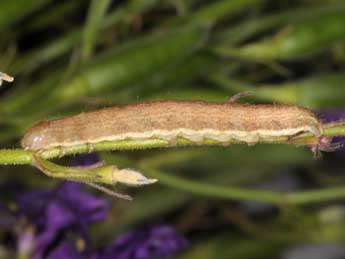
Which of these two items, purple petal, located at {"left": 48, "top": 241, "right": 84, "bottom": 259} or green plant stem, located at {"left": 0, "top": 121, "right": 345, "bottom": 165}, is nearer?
green plant stem, located at {"left": 0, "top": 121, "right": 345, "bottom": 165}

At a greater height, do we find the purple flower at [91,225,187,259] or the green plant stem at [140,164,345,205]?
the green plant stem at [140,164,345,205]

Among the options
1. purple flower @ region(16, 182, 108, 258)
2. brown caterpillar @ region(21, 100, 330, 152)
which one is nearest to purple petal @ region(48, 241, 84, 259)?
purple flower @ region(16, 182, 108, 258)

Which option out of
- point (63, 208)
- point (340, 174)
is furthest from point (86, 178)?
point (340, 174)

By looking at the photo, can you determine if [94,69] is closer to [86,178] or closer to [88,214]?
[88,214]

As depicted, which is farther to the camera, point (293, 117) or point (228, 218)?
point (228, 218)

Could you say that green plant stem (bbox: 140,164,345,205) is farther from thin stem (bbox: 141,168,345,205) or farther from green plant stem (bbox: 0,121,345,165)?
green plant stem (bbox: 0,121,345,165)

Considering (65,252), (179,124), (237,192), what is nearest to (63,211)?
→ (65,252)

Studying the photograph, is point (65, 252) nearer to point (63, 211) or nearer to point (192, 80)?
point (63, 211)
